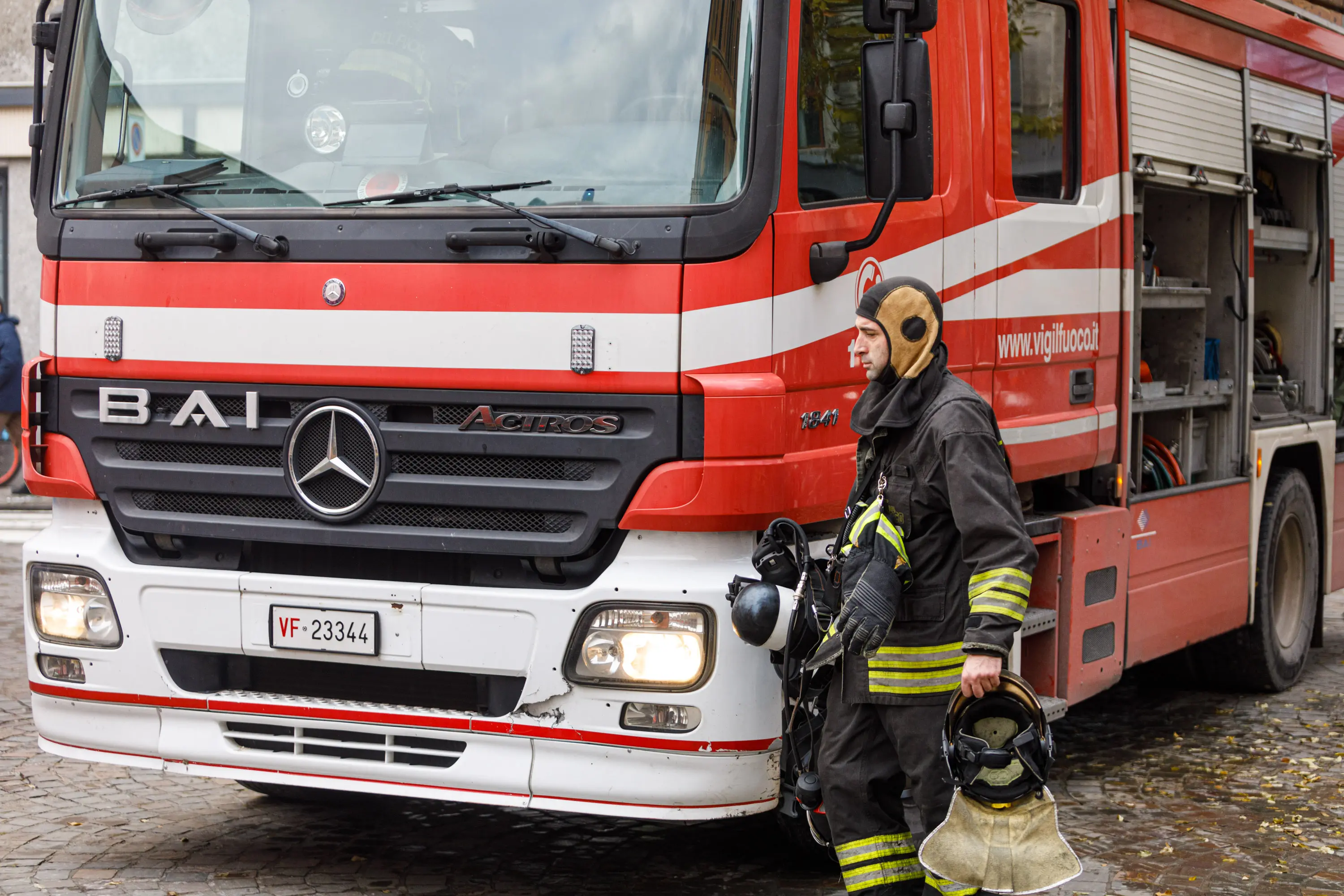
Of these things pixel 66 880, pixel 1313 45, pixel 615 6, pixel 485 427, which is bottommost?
pixel 66 880

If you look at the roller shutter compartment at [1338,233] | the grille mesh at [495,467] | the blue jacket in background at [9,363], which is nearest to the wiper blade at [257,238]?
the grille mesh at [495,467]

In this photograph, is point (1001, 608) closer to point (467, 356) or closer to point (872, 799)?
point (872, 799)

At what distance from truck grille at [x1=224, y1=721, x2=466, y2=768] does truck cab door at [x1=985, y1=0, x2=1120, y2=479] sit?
2.19 m

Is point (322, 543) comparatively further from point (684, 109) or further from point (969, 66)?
point (969, 66)

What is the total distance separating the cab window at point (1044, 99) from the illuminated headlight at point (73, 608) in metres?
3.22

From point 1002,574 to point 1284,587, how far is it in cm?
501

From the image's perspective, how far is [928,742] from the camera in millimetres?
4461

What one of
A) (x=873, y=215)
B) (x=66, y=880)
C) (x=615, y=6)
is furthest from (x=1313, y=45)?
(x=66, y=880)

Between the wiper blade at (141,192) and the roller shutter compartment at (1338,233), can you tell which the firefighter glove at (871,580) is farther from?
the roller shutter compartment at (1338,233)

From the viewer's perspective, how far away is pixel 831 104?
199 inches

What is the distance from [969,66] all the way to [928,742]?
2335 mm

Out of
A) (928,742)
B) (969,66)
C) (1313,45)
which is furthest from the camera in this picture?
(1313,45)

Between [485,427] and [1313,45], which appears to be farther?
[1313,45]

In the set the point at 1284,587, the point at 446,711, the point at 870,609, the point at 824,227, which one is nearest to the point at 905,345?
the point at 824,227
